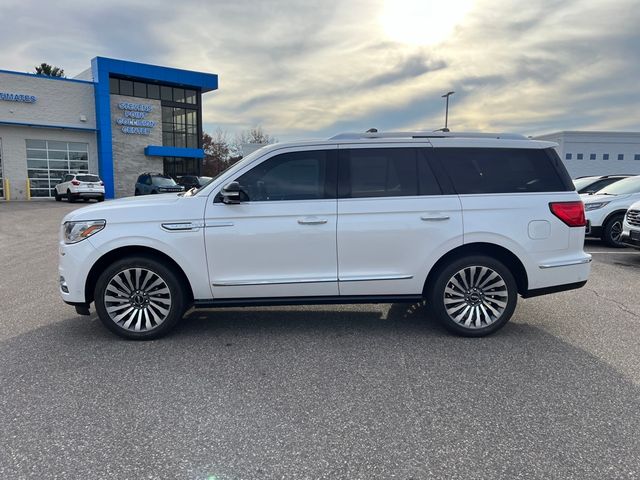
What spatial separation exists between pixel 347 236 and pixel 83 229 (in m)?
2.56

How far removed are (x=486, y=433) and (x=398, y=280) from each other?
186 centimetres

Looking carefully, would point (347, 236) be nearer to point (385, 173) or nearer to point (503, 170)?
point (385, 173)

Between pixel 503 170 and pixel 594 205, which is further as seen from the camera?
pixel 594 205

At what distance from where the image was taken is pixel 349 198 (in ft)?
14.8

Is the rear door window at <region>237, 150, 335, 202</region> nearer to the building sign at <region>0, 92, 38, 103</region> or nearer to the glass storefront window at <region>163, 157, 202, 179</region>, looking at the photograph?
the building sign at <region>0, 92, 38, 103</region>

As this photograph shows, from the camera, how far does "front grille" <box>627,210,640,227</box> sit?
8.27 m

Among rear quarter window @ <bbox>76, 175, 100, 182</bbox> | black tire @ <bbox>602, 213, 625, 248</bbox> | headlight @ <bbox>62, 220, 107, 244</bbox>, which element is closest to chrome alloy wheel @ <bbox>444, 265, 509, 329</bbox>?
headlight @ <bbox>62, 220, 107, 244</bbox>

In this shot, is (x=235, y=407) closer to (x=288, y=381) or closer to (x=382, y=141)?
(x=288, y=381)

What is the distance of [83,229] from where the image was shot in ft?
14.5

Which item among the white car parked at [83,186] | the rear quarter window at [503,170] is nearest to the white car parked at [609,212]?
the rear quarter window at [503,170]

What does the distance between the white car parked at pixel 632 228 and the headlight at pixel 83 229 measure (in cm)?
857

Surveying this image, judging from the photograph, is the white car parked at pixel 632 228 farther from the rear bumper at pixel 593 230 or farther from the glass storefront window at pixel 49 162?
the glass storefront window at pixel 49 162

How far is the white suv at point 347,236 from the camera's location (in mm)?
4430

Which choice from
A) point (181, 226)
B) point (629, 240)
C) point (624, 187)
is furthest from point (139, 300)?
point (624, 187)
